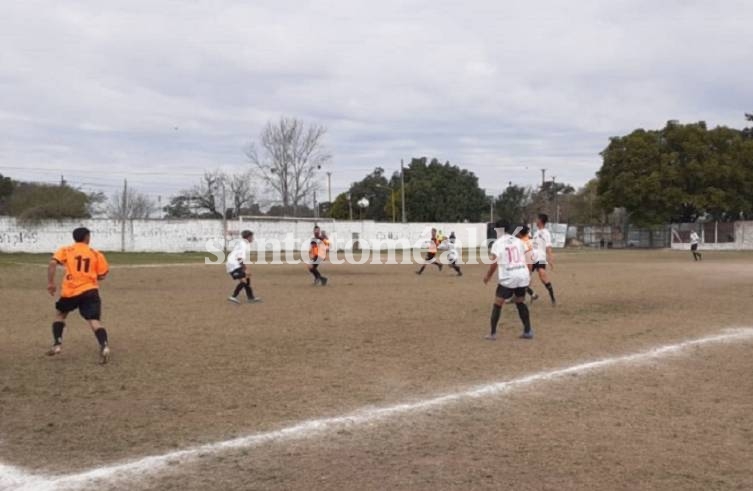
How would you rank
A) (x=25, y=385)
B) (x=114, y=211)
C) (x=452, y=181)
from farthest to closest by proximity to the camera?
(x=452, y=181)
(x=114, y=211)
(x=25, y=385)

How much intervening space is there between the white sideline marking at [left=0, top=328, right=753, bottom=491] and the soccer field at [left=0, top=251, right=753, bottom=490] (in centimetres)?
2

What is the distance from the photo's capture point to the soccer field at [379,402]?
465cm

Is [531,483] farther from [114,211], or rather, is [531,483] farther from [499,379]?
[114,211]

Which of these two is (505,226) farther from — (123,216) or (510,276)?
(123,216)

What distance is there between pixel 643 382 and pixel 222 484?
4.61 meters

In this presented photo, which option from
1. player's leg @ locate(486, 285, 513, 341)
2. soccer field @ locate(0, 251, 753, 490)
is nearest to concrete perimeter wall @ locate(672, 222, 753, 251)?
soccer field @ locate(0, 251, 753, 490)

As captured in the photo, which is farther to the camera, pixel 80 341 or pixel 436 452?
pixel 80 341

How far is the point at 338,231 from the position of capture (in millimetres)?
54031

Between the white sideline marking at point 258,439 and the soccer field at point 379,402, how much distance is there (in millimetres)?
20

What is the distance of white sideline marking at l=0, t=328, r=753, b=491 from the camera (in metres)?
4.46

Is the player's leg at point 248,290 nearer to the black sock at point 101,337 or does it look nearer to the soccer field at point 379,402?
the soccer field at point 379,402

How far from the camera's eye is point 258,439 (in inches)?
209

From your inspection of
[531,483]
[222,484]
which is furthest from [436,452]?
[222,484]

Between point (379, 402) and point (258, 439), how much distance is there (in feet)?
4.71
